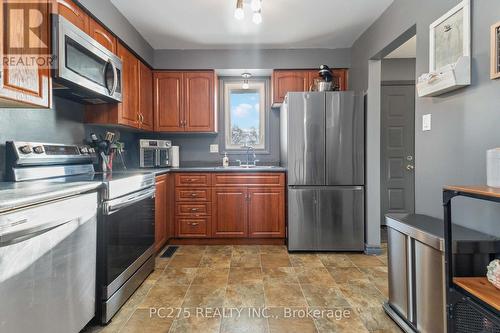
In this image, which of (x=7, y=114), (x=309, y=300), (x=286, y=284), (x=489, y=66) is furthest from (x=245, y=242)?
(x=489, y=66)

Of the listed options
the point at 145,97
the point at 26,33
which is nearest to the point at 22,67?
the point at 26,33

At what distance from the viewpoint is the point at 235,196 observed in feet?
10.4

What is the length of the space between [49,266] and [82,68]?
1336 millimetres

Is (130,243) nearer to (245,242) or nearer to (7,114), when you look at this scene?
(7,114)

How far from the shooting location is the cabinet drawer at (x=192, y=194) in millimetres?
3174

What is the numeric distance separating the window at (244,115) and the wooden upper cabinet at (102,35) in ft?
5.39

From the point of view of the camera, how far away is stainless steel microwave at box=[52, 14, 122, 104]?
1623 millimetres

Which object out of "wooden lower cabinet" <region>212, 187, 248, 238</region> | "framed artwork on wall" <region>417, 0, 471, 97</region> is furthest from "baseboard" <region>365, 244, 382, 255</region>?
"framed artwork on wall" <region>417, 0, 471, 97</region>

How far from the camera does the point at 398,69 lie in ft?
12.9

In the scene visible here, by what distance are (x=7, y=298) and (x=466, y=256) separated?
6.66ft

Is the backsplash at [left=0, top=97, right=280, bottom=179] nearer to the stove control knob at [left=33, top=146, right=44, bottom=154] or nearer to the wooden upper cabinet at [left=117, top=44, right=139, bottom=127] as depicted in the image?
the stove control knob at [left=33, top=146, right=44, bottom=154]

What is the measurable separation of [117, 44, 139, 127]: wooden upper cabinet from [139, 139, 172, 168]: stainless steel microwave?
351mm

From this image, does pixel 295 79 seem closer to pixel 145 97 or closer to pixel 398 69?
pixel 398 69

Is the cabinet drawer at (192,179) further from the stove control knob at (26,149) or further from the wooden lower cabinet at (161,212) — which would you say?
the stove control knob at (26,149)
